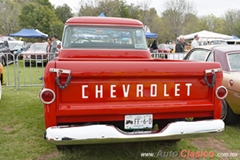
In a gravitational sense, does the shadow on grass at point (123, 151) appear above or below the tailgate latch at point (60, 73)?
below

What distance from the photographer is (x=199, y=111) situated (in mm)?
3361

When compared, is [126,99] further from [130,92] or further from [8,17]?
[8,17]

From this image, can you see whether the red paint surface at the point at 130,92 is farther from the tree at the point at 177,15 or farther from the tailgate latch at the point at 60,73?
the tree at the point at 177,15

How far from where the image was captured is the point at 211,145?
4418 millimetres

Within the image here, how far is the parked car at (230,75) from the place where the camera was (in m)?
4.78

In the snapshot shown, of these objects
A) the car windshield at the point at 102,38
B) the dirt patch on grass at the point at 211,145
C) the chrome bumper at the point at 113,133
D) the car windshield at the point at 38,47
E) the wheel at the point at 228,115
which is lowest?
the dirt patch on grass at the point at 211,145

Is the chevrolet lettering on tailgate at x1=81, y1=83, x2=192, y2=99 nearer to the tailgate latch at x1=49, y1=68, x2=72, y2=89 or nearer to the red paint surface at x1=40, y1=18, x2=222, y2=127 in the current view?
the red paint surface at x1=40, y1=18, x2=222, y2=127

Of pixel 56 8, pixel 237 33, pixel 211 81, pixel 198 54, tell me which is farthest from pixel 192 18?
pixel 211 81

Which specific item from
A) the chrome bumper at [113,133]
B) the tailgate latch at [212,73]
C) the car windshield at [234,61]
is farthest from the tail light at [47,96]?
the car windshield at [234,61]

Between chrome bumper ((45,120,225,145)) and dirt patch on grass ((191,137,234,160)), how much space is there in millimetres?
1076

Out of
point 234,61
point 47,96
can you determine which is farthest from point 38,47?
point 47,96

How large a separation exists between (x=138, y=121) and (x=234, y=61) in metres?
3.08

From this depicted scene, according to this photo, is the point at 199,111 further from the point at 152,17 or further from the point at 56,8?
the point at 56,8

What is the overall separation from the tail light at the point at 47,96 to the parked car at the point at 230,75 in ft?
11.0
